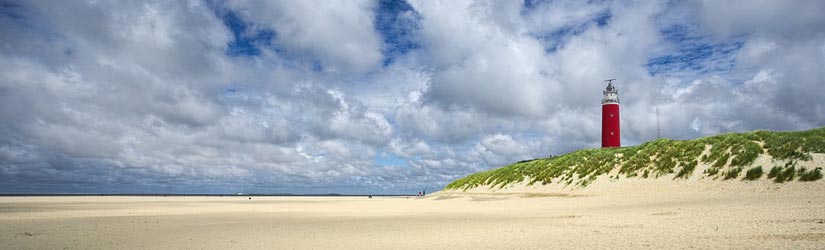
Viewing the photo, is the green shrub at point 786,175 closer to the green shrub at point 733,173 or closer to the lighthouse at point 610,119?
the green shrub at point 733,173

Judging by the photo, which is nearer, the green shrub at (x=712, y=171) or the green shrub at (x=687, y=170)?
the green shrub at (x=712, y=171)

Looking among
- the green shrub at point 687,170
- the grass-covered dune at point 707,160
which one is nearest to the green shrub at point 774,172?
the grass-covered dune at point 707,160

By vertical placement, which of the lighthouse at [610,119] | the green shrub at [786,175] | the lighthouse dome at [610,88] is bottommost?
the green shrub at [786,175]

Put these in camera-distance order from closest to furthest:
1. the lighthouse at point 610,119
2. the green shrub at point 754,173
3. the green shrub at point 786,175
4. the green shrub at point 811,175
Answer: the green shrub at point 811,175, the green shrub at point 786,175, the green shrub at point 754,173, the lighthouse at point 610,119

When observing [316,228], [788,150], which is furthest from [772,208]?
[316,228]

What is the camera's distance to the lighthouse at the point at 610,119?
175 feet

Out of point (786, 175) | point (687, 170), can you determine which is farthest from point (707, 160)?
point (786, 175)

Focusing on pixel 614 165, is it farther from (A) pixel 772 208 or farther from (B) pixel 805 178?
(A) pixel 772 208

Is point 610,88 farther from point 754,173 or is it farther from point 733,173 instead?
point 754,173

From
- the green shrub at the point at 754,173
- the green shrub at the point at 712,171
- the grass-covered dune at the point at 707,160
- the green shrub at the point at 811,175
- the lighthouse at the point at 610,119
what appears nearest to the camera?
the green shrub at the point at 811,175

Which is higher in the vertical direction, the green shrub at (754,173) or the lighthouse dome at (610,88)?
the lighthouse dome at (610,88)

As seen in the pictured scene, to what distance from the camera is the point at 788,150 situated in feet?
80.3

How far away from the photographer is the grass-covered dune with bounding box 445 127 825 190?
76.1 ft

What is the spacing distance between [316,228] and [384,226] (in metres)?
2.31
